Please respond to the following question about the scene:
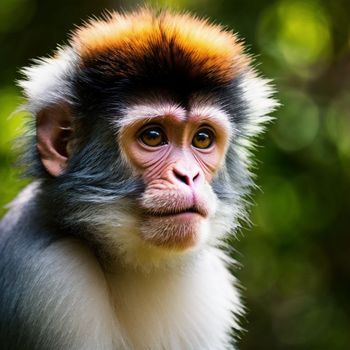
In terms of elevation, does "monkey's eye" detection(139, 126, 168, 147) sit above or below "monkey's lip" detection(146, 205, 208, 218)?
above

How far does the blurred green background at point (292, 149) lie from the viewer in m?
7.33

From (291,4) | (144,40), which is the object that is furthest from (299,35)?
(144,40)

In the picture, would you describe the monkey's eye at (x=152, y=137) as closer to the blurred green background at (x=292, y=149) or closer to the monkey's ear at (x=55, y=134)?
the monkey's ear at (x=55, y=134)

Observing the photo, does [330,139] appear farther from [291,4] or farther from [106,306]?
[106,306]

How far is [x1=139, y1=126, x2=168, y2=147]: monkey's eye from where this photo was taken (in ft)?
13.1

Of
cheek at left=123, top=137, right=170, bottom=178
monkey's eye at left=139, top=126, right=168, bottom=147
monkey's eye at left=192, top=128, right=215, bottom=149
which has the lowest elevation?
cheek at left=123, top=137, right=170, bottom=178

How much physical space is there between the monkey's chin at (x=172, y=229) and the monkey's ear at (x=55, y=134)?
0.60m

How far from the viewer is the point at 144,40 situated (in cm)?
396

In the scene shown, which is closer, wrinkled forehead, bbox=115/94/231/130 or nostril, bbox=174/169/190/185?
nostril, bbox=174/169/190/185

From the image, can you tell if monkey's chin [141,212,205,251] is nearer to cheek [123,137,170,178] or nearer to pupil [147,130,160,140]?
cheek [123,137,170,178]

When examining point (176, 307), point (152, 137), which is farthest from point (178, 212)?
point (176, 307)

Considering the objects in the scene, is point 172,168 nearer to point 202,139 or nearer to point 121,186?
point 121,186

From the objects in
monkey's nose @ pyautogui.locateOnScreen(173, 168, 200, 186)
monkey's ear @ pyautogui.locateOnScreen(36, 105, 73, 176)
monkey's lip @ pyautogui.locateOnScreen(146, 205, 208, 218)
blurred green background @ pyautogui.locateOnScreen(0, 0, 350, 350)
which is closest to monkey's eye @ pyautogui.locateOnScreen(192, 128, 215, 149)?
monkey's nose @ pyautogui.locateOnScreen(173, 168, 200, 186)

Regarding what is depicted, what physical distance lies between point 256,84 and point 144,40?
35.8 inches
